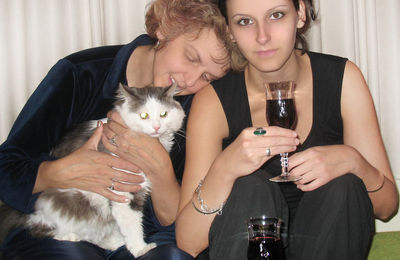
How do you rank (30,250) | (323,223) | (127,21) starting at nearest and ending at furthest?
(323,223), (30,250), (127,21)

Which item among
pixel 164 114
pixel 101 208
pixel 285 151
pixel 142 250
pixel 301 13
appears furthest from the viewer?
pixel 164 114

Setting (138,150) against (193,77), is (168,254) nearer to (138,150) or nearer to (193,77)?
(138,150)

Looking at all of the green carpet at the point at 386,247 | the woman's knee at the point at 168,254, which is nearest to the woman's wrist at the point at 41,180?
the woman's knee at the point at 168,254

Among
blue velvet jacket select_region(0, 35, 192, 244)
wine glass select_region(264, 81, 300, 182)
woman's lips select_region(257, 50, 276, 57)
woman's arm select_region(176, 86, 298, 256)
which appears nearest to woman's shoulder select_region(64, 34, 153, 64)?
blue velvet jacket select_region(0, 35, 192, 244)

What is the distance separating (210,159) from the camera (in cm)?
179

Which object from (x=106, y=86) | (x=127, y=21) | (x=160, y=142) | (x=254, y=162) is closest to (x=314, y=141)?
(x=254, y=162)

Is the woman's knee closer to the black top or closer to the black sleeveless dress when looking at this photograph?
the black sleeveless dress

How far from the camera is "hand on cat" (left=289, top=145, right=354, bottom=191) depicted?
4.62 feet

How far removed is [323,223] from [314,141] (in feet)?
1.55

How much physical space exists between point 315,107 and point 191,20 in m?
0.67

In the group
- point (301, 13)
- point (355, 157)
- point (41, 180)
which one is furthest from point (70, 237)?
point (301, 13)

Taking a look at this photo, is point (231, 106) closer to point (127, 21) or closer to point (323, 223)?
point (323, 223)

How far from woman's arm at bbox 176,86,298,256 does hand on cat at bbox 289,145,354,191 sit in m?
0.08

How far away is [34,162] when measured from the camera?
190 cm
